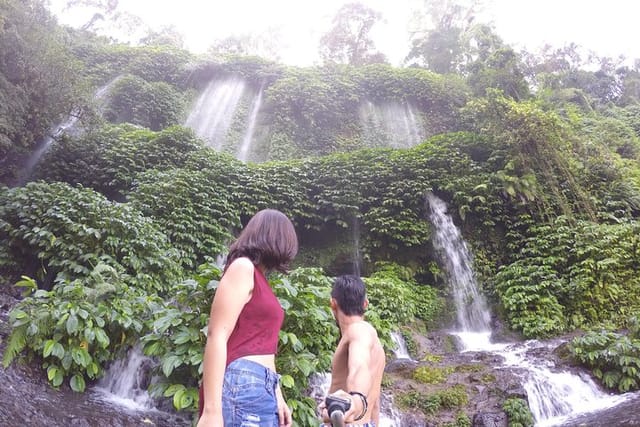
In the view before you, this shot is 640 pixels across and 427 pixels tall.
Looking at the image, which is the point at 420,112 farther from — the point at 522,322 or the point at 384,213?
the point at 522,322

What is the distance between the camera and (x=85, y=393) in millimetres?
4703

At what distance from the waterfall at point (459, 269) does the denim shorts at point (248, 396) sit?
9.65m

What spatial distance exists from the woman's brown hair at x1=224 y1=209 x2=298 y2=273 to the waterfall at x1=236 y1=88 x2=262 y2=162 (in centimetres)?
1534

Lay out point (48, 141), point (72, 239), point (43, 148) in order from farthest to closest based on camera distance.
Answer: point (48, 141)
point (43, 148)
point (72, 239)

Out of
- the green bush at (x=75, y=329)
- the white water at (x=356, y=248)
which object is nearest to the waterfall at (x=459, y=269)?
the white water at (x=356, y=248)

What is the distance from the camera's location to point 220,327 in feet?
5.62

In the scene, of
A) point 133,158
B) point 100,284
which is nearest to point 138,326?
point 100,284

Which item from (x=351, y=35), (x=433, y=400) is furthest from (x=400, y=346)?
(x=351, y=35)

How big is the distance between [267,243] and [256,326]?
1.22ft

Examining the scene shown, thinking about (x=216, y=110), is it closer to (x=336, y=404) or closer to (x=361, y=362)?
(x=361, y=362)

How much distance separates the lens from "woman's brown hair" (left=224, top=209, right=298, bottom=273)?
77.5 inches

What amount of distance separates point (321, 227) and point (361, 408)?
1064 cm

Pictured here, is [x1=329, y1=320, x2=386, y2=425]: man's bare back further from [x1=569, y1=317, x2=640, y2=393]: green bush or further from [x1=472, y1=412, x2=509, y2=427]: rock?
[x1=569, y1=317, x2=640, y2=393]: green bush

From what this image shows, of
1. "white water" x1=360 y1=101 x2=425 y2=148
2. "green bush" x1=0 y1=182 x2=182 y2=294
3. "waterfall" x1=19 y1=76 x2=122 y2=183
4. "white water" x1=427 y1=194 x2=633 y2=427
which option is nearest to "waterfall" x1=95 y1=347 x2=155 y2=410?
"green bush" x1=0 y1=182 x2=182 y2=294
